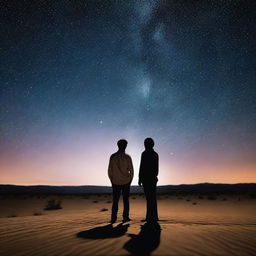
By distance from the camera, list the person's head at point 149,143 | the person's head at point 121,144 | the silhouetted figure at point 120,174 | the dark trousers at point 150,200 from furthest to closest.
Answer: the person's head at point 121,144 < the person's head at point 149,143 < the silhouetted figure at point 120,174 < the dark trousers at point 150,200

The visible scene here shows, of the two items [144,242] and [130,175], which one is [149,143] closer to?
[130,175]

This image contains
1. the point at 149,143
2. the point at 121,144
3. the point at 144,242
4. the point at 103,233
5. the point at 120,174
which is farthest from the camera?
the point at 121,144

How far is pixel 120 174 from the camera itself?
620 centimetres

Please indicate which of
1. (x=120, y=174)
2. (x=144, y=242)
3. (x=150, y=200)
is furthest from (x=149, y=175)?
(x=144, y=242)

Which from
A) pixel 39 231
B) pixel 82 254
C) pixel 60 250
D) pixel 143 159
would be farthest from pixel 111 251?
pixel 143 159

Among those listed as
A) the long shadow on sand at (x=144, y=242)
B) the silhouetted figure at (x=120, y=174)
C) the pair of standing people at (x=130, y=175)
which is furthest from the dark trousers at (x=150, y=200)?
the long shadow on sand at (x=144, y=242)

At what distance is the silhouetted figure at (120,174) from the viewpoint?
6168 mm

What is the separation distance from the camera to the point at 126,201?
6312 mm

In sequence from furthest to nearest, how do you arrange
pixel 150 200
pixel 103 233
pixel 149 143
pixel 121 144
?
pixel 121 144, pixel 149 143, pixel 150 200, pixel 103 233

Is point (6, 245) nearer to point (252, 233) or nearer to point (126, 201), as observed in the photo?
point (126, 201)

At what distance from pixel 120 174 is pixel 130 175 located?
0.93 feet

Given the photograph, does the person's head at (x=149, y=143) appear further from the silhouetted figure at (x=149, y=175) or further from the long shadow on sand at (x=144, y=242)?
the long shadow on sand at (x=144, y=242)

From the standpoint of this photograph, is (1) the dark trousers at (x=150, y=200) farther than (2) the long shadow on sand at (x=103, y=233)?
Yes

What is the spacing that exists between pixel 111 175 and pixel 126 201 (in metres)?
0.82
